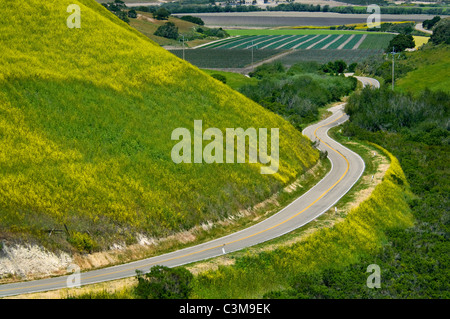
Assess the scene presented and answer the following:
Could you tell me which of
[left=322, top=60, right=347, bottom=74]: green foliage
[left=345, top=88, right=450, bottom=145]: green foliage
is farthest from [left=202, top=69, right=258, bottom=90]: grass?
[left=345, top=88, right=450, bottom=145]: green foliage

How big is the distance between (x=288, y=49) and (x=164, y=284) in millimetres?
142108

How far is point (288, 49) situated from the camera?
169 m

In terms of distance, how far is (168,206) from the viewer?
42.3 m

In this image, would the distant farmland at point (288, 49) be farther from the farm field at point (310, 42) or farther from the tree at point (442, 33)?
the tree at point (442, 33)

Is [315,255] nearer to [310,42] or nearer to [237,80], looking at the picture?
[237,80]

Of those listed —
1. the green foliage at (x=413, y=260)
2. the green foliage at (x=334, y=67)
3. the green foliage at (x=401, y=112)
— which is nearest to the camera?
the green foliage at (x=413, y=260)

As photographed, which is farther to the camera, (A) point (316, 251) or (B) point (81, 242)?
(A) point (316, 251)

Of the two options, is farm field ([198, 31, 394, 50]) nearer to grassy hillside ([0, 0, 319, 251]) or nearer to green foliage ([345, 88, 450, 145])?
green foliage ([345, 88, 450, 145])

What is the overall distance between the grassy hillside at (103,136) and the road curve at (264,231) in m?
2.15

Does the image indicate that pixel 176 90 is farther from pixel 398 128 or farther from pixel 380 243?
pixel 398 128

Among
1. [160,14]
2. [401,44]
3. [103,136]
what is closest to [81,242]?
[103,136]

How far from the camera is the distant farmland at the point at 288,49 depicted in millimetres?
144750

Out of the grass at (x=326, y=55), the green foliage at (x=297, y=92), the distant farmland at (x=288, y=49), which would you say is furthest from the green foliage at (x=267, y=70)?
the grass at (x=326, y=55)

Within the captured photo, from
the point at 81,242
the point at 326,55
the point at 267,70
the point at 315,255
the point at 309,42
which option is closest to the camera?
the point at 81,242
